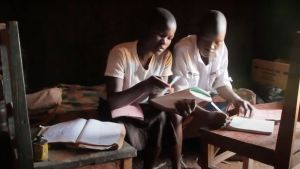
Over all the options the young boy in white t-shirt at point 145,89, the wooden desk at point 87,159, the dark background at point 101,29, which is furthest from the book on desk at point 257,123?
the dark background at point 101,29

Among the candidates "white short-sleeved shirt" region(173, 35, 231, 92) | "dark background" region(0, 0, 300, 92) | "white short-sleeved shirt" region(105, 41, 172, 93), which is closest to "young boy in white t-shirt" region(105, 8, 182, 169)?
"white short-sleeved shirt" region(105, 41, 172, 93)

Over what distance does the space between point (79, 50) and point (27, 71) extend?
54 centimetres

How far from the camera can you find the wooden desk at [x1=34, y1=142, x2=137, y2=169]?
135 cm

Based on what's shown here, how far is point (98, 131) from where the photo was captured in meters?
1.55

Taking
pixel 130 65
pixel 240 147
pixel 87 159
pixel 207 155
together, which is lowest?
pixel 207 155

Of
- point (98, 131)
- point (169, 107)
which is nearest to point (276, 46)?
point (169, 107)

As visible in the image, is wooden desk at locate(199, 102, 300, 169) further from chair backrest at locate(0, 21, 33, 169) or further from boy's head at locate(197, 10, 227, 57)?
chair backrest at locate(0, 21, 33, 169)

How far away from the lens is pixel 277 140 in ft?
5.31

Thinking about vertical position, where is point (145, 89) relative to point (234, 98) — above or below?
above

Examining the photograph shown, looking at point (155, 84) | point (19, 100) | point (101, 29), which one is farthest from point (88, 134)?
point (101, 29)

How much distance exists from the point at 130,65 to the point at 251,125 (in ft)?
2.57

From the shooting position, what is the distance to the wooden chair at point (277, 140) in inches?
58.1

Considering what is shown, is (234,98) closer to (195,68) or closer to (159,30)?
(195,68)

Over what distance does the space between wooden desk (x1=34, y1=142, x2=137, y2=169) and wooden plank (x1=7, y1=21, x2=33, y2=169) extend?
61 millimetres
